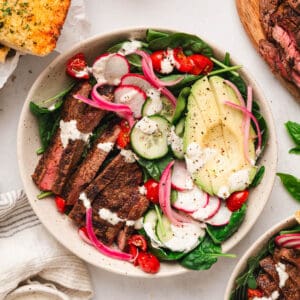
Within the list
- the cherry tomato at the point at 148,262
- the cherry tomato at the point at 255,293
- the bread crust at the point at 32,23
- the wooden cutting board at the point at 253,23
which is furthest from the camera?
the wooden cutting board at the point at 253,23

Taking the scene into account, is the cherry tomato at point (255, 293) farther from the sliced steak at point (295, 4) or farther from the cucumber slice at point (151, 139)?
the sliced steak at point (295, 4)

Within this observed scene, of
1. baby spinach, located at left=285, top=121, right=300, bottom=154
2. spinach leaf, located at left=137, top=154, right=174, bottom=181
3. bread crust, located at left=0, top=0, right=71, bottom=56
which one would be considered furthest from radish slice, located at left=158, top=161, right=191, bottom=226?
bread crust, located at left=0, top=0, right=71, bottom=56

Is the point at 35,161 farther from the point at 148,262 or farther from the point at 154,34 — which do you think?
the point at 154,34

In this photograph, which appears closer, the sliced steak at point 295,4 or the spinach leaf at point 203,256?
the sliced steak at point 295,4

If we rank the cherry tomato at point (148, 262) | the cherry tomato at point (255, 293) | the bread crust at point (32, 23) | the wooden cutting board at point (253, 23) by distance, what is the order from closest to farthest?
the bread crust at point (32, 23) → the cherry tomato at point (255, 293) → the cherry tomato at point (148, 262) → the wooden cutting board at point (253, 23)

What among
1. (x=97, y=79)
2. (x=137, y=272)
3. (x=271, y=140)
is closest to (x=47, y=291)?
(x=137, y=272)

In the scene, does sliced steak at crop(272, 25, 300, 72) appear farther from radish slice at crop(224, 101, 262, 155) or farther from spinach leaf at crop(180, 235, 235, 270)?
spinach leaf at crop(180, 235, 235, 270)

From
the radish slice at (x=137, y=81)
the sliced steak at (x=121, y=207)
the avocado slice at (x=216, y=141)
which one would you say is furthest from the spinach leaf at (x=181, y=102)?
the sliced steak at (x=121, y=207)

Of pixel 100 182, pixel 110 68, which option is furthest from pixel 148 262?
pixel 110 68
